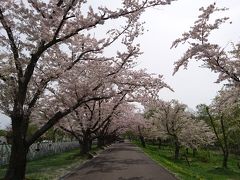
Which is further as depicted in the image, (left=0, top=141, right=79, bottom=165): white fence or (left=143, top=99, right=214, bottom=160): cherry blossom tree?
(left=143, top=99, right=214, bottom=160): cherry blossom tree

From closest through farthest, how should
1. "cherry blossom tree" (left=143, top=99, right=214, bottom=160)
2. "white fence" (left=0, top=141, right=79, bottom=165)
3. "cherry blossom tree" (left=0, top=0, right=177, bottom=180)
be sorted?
1. "cherry blossom tree" (left=0, top=0, right=177, bottom=180)
2. "white fence" (left=0, top=141, right=79, bottom=165)
3. "cherry blossom tree" (left=143, top=99, right=214, bottom=160)

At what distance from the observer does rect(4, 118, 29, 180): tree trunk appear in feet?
49.5

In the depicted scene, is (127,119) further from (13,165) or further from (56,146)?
(13,165)

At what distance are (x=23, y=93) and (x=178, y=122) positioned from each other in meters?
40.8

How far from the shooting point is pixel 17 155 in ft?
50.2

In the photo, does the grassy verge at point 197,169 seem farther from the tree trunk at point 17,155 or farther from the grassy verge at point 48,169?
the tree trunk at point 17,155

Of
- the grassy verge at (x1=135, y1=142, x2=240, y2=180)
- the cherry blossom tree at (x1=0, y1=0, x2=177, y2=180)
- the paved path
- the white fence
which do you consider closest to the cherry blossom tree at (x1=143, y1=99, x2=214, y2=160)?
the grassy verge at (x1=135, y1=142, x2=240, y2=180)

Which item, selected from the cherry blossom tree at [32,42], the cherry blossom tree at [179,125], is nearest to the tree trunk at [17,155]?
the cherry blossom tree at [32,42]

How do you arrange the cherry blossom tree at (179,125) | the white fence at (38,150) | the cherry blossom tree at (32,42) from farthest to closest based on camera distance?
the cherry blossom tree at (179,125) → the white fence at (38,150) → the cherry blossom tree at (32,42)

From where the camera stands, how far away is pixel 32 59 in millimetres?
14469

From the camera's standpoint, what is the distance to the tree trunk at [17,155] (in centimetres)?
1510

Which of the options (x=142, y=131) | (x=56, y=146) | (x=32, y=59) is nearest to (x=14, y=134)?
(x=32, y=59)

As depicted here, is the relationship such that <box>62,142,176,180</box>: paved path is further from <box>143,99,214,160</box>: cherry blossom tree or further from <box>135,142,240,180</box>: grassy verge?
<box>143,99,214,160</box>: cherry blossom tree

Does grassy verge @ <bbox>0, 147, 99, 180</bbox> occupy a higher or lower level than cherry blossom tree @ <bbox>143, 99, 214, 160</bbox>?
lower
